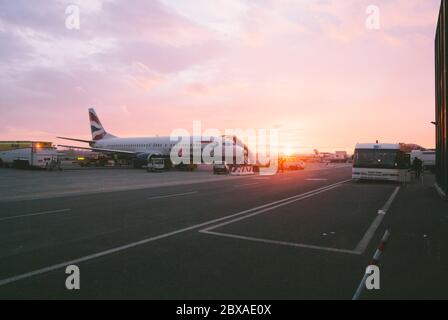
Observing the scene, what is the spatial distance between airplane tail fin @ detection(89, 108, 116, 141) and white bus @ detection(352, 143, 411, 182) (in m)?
45.4

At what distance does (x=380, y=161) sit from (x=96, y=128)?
49.1 meters

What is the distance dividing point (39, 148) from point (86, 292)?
40.4 meters

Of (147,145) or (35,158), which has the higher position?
(147,145)

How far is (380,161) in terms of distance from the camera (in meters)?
22.2

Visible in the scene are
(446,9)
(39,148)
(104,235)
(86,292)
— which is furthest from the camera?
(39,148)

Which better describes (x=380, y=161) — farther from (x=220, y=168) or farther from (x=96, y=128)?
(x=96, y=128)

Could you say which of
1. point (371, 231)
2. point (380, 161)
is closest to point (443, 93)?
point (380, 161)

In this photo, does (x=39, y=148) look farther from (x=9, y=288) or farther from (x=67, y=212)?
(x=9, y=288)

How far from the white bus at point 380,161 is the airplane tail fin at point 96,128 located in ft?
149

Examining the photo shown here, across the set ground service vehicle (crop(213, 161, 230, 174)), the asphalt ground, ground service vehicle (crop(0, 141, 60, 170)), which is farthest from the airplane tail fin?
the asphalt ground

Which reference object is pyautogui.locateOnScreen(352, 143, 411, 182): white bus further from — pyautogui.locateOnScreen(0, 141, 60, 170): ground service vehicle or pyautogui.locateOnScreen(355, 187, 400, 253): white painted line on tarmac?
pyautogui.locateOnScreen(0, 141, 60, 170): ground service vehicle
